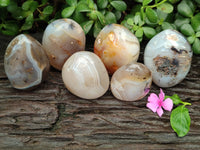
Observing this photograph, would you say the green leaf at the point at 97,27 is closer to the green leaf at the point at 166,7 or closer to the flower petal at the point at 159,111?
the green leaf at the point at 166,7

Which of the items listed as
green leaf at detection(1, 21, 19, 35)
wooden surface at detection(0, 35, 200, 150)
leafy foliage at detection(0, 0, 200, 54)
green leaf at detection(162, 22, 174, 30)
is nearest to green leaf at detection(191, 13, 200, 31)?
leafy foliage at detection(0, 0, 200, 54)

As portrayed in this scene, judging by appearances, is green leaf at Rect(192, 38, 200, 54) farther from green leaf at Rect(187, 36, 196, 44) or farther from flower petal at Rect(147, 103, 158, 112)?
flower petal at Rect(147, 103, 158, 112)

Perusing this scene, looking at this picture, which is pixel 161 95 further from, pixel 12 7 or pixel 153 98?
pixel 12 7

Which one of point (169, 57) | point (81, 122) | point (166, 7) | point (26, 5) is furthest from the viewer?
point (26, 5)

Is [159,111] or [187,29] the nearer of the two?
[159,111]

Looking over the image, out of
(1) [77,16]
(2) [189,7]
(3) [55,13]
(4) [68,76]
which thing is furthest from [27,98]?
(2) [189,7]

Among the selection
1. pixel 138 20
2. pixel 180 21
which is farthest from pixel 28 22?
pixel 180 21
